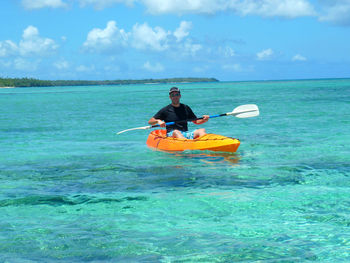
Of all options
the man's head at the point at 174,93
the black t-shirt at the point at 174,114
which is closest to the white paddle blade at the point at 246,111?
the black t-shirt at the point at 174,114

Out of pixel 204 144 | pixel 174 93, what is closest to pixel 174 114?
pixel 174 93

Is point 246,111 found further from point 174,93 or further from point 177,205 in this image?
point 177,205

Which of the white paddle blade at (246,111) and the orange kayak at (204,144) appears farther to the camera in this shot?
the white paddle blade at (246,111)

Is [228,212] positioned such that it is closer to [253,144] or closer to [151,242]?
[151,242]

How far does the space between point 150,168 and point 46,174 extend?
2044mm

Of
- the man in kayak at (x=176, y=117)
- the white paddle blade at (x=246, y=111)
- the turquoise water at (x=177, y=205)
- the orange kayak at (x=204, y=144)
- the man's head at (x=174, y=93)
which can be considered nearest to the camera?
the turquoise water at (x=177, y=205)

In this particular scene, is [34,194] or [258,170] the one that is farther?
[258,170]

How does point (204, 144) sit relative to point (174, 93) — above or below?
below

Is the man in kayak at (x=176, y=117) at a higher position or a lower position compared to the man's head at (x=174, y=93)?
lower

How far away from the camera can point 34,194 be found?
6902 millimetres

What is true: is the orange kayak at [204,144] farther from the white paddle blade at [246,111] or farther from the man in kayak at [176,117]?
the white paddle blade at [246,111]

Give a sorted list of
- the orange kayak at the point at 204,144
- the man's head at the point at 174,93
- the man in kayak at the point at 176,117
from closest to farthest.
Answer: the orange kayak at the point at 204,144, the man's head at the point at 174,93, the man in kayak at the point at 176,117

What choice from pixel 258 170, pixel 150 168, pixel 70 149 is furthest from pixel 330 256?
pixel 70 149

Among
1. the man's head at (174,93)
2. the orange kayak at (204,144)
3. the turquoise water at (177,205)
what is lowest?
the turquoise water at (177,205)
